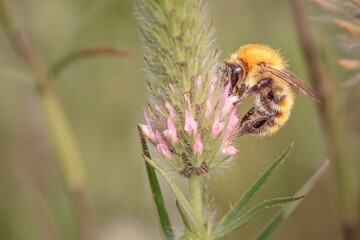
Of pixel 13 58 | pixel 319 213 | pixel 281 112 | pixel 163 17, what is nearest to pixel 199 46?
pixel 163 17

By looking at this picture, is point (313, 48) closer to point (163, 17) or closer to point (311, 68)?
point (311, 68)

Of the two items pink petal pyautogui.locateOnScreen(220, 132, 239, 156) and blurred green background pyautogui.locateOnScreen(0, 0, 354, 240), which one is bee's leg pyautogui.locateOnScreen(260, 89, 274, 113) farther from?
blurred green background pyautogui.locateOnScreen(0, 0, 354, 240)

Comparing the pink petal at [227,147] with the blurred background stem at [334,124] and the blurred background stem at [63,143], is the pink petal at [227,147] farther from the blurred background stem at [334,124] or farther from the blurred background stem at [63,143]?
the blurred background stem at [63,143]

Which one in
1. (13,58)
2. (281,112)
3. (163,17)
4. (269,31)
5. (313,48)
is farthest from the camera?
(13,58)

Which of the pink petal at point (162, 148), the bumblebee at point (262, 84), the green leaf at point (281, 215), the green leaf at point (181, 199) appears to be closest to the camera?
the green leaf at point (181, 199)

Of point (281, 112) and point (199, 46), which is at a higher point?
point (199, 46)

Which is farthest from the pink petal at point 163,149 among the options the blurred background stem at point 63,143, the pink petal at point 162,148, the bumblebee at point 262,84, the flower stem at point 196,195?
the blurred background stem at point 63,143

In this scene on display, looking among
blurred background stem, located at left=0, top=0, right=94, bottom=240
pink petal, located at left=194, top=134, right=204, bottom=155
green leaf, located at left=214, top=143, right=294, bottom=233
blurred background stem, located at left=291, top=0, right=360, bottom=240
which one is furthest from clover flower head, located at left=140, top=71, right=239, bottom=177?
blurred background stem, located at left=0, top=0, right=94, bottom=240
